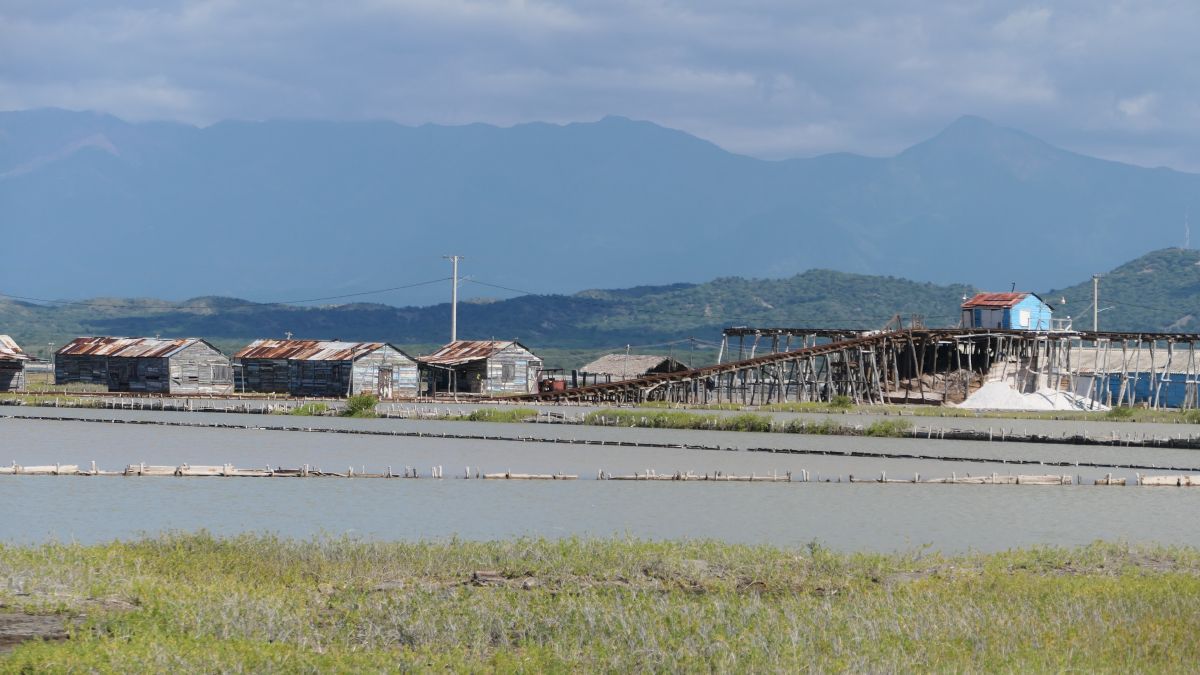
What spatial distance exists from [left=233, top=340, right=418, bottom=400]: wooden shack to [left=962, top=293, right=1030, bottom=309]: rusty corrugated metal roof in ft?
107

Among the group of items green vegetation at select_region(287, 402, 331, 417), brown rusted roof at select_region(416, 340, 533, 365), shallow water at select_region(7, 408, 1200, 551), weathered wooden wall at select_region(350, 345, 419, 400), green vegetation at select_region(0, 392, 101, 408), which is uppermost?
brown rusted roof at select_region(416, 340, 533, 365)

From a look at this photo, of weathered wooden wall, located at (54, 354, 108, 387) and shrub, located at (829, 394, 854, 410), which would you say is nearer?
shrub, located at (829, 394, 854, 410)

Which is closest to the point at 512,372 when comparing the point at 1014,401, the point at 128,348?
the point at 128,348

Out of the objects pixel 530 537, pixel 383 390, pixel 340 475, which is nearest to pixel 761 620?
pixel 530 537

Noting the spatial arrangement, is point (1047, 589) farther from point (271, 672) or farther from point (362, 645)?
point (271, 672)

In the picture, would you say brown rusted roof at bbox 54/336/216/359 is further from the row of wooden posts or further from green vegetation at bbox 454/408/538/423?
the row of wooden posts

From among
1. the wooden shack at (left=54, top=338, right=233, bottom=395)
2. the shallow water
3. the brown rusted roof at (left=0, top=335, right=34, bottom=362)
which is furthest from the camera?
the wooden shack at (left=54, top=338, right=233, bottom=395)

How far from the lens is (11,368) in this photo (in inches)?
3693

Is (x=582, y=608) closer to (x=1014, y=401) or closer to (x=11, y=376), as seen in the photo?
(x=1014, y=401)

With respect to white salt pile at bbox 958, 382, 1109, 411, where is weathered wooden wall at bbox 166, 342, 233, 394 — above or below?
above

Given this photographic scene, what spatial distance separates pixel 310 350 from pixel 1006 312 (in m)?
40.0

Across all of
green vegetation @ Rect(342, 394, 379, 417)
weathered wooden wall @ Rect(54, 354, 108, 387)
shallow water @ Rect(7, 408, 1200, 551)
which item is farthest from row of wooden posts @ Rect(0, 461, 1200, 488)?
weathered wooden wall @ Rect(54, 354, 108, 387)

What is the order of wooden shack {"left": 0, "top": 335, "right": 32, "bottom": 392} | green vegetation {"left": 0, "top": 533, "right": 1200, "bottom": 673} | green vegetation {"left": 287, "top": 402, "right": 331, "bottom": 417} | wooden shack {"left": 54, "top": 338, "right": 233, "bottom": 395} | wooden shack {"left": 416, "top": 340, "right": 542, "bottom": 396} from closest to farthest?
green vegetation {"left": 0, "top": 533, "right": 1200, "bottom": 673}
green vegetation {"left": 287, "top": 402, "right": 331, "bottom": 417}
wooden shack {"left": 0, "top": 335, "right": 32, "bottom": 392}
wooden shack {"left": 54, "top": 338, "right": 233, "bottom": 395}
wooden shack {"left": 416, "top": 340, "right": 542, "bottom": 396}

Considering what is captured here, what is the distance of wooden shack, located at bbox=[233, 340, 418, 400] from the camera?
3595 inches
